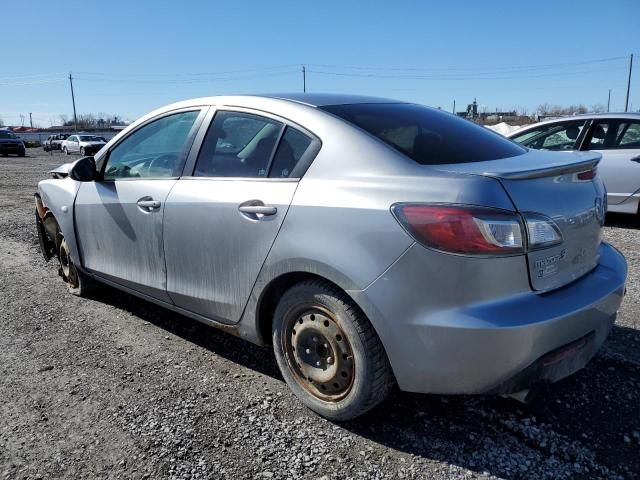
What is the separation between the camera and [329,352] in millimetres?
2502

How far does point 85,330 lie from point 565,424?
3.19 meters

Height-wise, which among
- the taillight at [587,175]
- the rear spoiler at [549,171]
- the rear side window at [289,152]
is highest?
the rear side window at [289,152]

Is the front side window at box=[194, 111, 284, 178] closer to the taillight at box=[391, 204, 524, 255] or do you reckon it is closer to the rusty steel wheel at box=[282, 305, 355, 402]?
the rusty steel wheel at box=[282, 305, 355, 402]

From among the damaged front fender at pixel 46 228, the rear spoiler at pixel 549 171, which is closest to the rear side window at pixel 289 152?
the rear spoiler at pixel 549 171

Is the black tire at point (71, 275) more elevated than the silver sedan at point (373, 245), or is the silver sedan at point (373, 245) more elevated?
the silver sedan at point (373, 245)

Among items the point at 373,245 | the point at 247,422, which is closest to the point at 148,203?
the point at 247,422

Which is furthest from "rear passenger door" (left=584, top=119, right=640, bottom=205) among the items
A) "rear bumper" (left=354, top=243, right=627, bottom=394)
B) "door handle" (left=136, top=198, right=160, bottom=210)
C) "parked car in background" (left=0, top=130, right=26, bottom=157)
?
"parked car in background" (left=0, top=130, right=26, bottom=157)

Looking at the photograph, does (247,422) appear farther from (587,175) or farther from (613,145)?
(613,145)

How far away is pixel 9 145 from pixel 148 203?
3307 centimetres

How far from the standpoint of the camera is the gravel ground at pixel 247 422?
2.28 meters

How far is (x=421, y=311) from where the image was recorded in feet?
6.87

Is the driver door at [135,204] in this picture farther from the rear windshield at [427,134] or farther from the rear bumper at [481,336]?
the rear bumper at [481,336]

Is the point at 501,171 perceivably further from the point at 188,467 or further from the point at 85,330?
the point at 85,330

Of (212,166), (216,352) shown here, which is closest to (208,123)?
(212,166)
